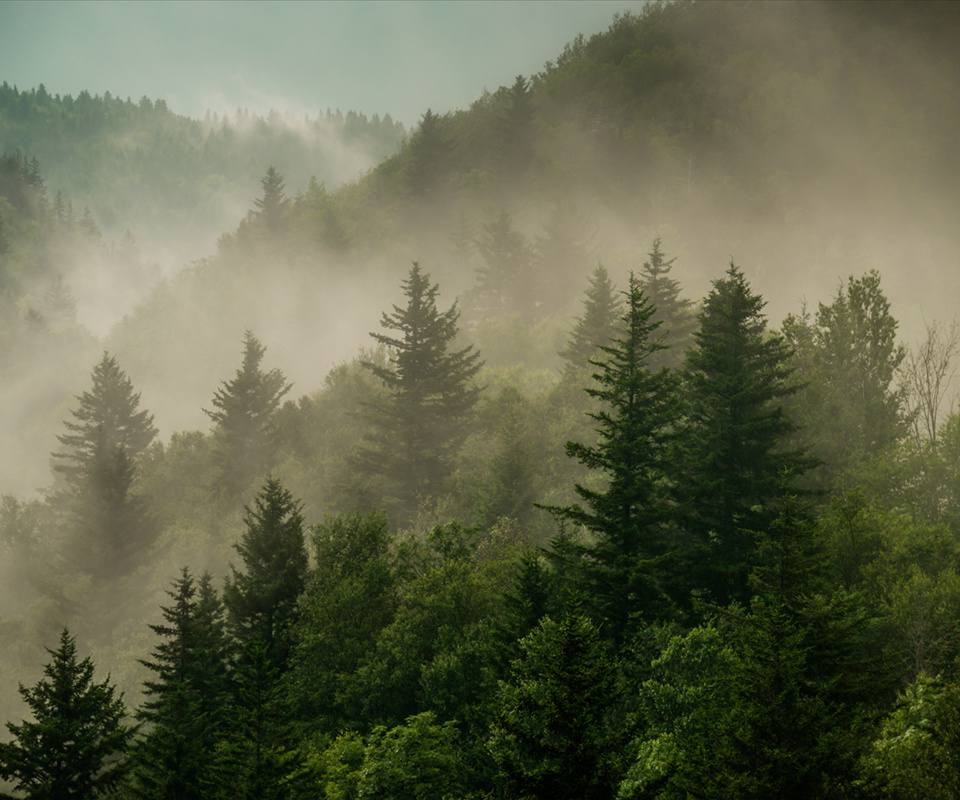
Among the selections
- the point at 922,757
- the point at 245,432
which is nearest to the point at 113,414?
the point at 245,432

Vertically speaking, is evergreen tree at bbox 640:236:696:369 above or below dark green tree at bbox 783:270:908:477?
above

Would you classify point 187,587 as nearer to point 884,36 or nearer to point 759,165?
point 759,165

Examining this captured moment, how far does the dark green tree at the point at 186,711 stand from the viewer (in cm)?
2095

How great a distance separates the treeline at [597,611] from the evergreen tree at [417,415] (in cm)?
20

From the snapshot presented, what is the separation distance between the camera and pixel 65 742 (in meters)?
20.8

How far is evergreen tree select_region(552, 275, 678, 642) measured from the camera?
69.5 feet

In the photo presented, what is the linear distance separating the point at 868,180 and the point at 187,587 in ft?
288

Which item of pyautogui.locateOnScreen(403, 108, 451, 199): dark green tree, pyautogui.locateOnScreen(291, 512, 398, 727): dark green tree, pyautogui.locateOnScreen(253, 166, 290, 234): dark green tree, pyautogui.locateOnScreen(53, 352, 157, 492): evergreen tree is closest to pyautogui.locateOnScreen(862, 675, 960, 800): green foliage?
pyautogui.locateOnScreen(291, 512, 398, 727): dark green tree

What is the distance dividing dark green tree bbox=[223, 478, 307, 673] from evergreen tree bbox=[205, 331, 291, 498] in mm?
24252

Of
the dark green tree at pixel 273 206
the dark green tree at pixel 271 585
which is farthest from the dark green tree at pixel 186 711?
the dark green tree at pixel 273 206

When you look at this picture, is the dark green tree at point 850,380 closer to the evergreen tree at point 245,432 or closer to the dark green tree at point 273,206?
the evergreen tree at point 245,432

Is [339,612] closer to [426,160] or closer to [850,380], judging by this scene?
[850,380]

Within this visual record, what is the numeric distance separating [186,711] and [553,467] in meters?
28.3

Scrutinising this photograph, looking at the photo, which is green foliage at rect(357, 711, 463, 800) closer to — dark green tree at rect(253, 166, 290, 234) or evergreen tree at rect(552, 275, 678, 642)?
evergreen tree at rect(552, 275, 678, 642)
